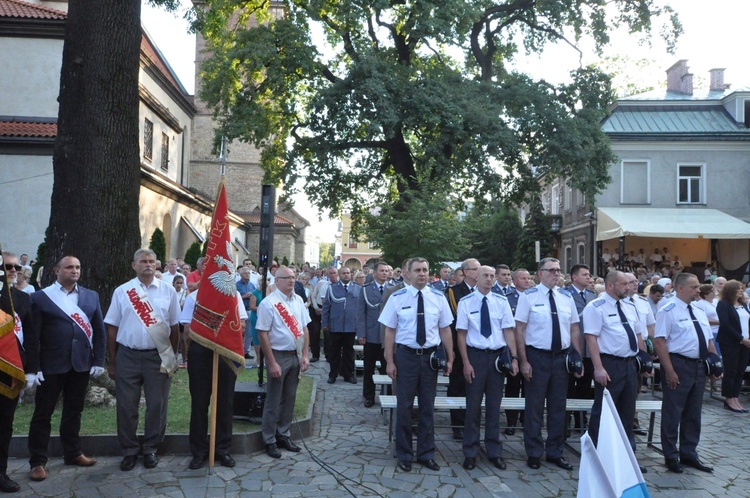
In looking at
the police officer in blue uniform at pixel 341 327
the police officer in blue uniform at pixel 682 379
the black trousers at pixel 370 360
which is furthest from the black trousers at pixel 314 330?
the police officer in blue uniform at pixel 682 379

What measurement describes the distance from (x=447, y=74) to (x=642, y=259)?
1195 centimetres

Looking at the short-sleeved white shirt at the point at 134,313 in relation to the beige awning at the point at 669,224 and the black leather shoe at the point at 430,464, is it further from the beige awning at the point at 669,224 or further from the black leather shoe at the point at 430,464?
Result: the beige awning at the point at 669,224

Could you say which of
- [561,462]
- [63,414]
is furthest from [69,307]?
[561,462]

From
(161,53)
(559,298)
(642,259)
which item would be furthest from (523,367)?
(161,53)

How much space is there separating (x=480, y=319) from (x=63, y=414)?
4.57 m

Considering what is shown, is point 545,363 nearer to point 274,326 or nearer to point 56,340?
point 274,326

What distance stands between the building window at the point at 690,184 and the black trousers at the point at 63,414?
96.3 feet

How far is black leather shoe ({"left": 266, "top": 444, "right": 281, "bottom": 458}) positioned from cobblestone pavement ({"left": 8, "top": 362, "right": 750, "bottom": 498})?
3.1 inches

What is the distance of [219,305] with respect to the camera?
657cm

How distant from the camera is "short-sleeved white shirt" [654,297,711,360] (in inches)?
272

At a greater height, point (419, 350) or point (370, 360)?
point (419, 350)

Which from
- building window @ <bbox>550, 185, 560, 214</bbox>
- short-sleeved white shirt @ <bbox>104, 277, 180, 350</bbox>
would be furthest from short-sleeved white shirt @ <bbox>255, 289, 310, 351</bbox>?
building window @ <bbox>550, 185, 560, 214</bbox>

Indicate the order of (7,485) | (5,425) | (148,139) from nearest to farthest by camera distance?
(7,485) → (5,425) → (148,139)

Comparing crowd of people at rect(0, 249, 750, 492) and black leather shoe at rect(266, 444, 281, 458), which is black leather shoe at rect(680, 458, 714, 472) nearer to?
crowd of people at rect(0, 249, 750, 492)
